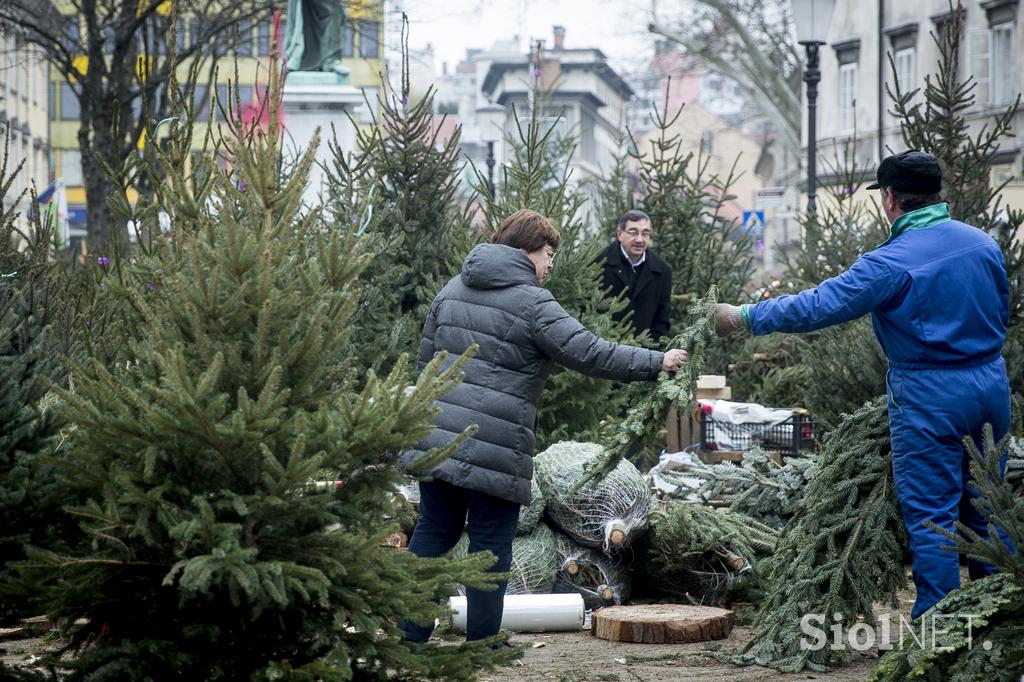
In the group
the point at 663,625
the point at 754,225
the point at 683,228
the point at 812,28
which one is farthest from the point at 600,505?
the point at 812,28

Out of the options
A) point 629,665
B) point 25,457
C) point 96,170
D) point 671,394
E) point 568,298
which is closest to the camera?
point 25,457

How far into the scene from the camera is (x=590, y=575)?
24.3 ft

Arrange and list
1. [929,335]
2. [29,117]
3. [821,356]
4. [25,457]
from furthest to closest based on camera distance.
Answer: [29,117]
[821,356]
[929,335]
[25,457]

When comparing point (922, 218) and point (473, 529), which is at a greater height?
point (922, 218)

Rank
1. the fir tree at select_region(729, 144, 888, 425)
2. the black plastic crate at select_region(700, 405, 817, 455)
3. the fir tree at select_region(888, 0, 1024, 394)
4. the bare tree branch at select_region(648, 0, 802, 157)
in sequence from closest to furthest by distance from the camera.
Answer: the fir tree at select_region(888, 0, 1024, 394) → the fir tree at select_region(729, 144, 888, 425) → the black plastic crate at select_region(700, 405, 817, 455) → the bare tree branch at select_region(648, 0, 802, 157)

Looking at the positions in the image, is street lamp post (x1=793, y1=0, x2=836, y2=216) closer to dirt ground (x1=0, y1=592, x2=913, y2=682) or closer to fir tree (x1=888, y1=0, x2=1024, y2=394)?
fir tree (x1=888, y1=0, x2=1024, y2=394)

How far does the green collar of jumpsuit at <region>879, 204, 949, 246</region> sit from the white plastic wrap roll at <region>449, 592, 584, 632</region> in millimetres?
2450

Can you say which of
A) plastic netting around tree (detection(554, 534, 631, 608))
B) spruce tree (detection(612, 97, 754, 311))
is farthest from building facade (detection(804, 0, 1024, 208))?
plastic netting around tree (detection(554, 534, 631, 608))

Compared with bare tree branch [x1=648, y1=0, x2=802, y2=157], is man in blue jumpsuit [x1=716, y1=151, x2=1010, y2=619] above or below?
below

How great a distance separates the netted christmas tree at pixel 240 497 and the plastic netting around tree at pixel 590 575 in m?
3.17

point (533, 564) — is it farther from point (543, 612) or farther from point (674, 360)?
point (674, 360)

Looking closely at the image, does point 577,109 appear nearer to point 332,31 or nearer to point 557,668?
point 332,31

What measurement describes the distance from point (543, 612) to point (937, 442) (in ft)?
7.46

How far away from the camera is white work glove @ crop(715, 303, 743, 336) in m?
5.61
